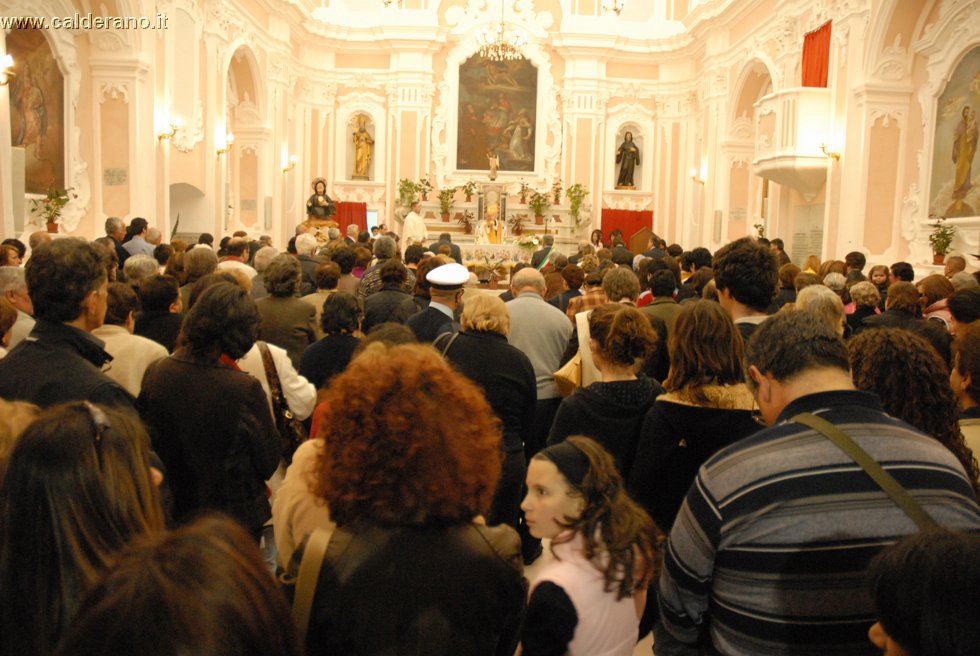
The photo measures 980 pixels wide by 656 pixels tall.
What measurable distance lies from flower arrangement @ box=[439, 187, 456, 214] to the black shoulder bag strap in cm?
2163

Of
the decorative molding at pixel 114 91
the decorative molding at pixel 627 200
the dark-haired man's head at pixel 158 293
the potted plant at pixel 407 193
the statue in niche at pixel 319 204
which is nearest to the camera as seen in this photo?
the dark-haired man's head at pixel 158 293

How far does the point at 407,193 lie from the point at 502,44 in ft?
17.0

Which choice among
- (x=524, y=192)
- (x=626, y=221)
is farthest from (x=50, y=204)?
(x=626, y=221)

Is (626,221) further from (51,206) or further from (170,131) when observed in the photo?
(51,206)

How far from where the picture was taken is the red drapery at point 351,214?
2398 cm

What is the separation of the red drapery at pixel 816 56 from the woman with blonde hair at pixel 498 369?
12.0 m

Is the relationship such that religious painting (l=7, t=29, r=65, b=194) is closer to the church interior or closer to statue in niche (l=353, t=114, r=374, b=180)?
the church interior

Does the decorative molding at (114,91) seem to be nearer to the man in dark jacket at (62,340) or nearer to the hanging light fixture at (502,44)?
the hanging light fixture at (502,44)

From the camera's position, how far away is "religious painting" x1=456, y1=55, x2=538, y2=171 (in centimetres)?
2414

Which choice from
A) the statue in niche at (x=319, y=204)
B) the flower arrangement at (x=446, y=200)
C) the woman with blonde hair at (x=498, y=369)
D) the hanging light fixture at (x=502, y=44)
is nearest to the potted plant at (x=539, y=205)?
the flower arrangement at (x=446, y=200)

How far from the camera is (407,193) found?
23.2 m

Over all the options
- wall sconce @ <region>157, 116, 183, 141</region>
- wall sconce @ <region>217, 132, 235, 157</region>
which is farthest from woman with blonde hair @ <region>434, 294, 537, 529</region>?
wall sconce @ <region>217, 132, 235, 157</region>

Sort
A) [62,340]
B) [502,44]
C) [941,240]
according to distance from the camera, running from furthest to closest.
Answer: [502,44]
[941,240]
[62,340]

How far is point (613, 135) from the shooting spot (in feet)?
79.9
